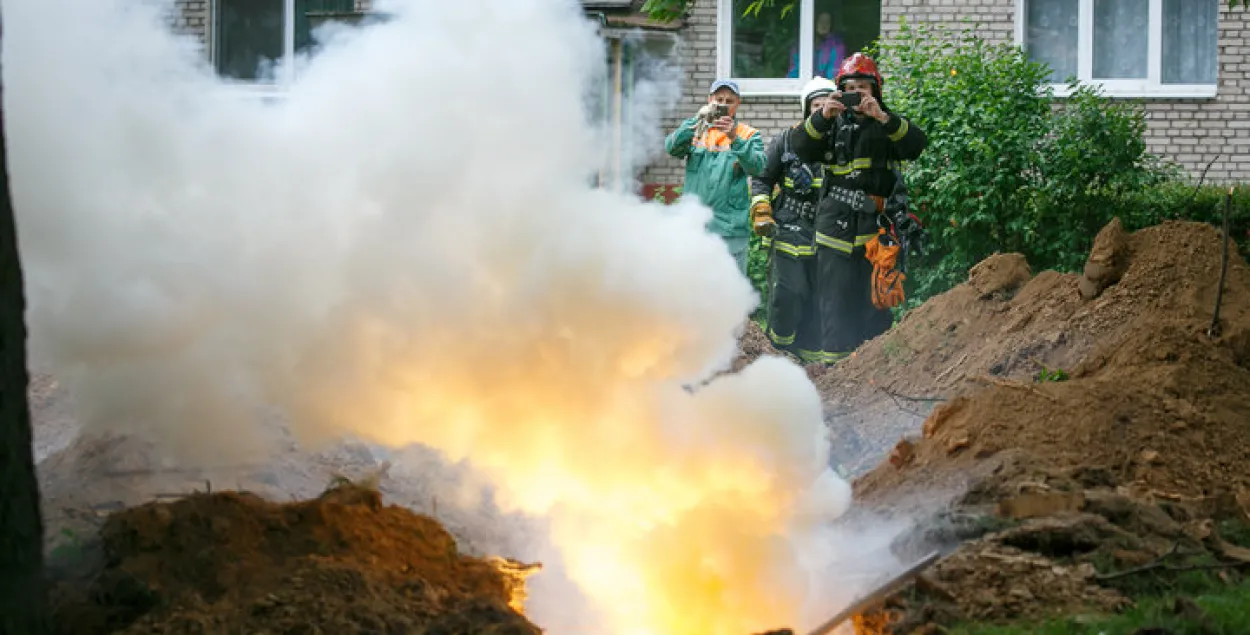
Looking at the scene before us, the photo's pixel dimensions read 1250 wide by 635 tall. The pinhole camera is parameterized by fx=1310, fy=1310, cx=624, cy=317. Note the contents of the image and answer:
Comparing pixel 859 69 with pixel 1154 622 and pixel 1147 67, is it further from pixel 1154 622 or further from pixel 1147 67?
pixel 1147 67

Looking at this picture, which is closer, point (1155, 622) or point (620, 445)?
point (1155, 622)

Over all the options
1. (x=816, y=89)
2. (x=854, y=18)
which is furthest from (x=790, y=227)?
(x=854, y=18)

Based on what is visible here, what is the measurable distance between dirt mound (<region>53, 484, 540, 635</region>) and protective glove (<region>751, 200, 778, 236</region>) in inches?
218

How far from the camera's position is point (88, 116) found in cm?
608

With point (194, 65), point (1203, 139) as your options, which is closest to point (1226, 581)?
point (194, 65)

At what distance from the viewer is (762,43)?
16.9 meters

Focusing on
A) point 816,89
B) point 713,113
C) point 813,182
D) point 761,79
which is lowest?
point 813,182

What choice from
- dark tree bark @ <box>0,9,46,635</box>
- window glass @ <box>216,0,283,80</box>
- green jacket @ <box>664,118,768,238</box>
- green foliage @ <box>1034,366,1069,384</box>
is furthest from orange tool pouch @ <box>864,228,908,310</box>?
window glass @ <box>216,0,283,80</box>

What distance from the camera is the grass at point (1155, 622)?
5.35 m

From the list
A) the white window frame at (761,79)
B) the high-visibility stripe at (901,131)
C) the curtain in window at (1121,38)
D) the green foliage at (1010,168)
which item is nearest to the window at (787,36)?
the white window frame at (761,79)

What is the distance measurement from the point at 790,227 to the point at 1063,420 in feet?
13.7

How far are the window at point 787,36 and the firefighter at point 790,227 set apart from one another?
18.7 feet

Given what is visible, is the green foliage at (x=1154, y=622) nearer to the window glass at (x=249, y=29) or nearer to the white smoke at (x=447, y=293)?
the white smoke at (x=447, y=293)

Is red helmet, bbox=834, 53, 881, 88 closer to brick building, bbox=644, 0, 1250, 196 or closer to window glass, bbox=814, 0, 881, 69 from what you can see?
brick building, bbox=644, 0, 1250, 196
